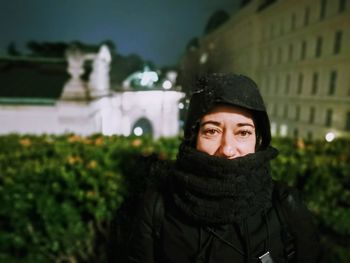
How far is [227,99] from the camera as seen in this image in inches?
67.3

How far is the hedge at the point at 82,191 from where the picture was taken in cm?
451

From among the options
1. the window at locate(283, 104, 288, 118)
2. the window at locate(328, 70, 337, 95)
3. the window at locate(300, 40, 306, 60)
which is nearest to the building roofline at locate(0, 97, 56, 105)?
the window at locate(328, 70, 337, 95)

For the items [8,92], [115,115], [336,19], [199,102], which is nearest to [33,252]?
[199,102]

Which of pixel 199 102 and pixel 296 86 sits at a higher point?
pixel 296 86

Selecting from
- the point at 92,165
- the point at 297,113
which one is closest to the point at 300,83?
the point at 297,113

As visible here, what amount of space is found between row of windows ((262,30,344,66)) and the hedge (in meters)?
24.4

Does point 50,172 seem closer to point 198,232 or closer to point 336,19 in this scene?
point 198,232

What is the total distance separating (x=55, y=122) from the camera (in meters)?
9.00

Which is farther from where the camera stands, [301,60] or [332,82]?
[301,60]

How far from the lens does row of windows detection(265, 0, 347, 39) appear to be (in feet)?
83.4

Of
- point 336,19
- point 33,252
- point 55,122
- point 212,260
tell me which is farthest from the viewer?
point 336,19

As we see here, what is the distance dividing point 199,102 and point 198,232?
829 millimetres

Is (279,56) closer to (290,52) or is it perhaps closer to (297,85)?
(290,52)

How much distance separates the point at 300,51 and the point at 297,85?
11.7 ft
